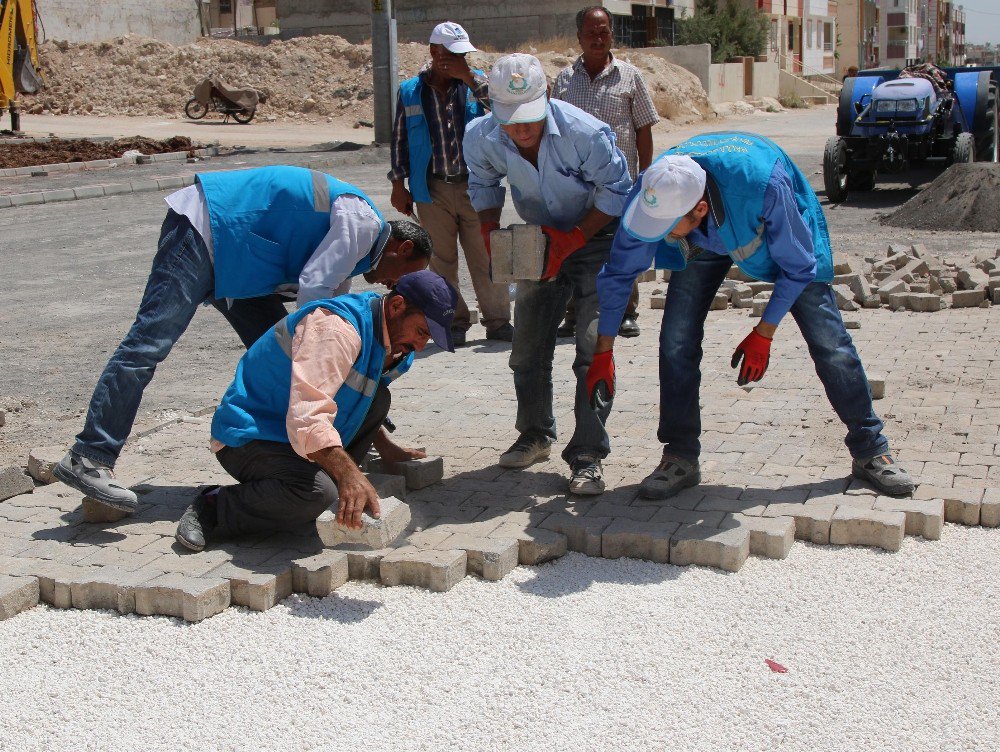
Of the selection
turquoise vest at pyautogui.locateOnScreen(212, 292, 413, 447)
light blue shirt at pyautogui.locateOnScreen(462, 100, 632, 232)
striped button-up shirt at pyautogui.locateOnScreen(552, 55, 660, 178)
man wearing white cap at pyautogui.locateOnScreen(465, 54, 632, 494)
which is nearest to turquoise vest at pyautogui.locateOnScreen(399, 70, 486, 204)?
striped button-up shirt at pyautogui.locateOnScreen(552, 55, 660, 178)

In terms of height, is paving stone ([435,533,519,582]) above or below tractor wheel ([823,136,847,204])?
below

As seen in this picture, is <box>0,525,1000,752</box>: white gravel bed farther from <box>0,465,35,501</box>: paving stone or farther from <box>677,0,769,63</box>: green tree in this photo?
<box>677,0,769,63</box>: green tree

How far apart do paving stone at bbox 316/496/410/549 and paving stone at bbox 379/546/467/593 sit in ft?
0.57

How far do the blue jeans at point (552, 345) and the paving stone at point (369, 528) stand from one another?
115cm

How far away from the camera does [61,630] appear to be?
3.77 m

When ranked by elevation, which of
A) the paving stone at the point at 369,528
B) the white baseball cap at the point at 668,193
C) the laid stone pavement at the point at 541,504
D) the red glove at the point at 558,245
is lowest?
the laid stone pavement at the point at 541,504

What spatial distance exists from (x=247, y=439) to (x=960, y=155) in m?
12.3

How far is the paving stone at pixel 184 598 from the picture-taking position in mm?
3795

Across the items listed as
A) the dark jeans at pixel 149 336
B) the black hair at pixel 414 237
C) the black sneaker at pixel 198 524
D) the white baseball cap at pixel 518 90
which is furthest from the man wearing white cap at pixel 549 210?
the black sneaker at pixel 198 524

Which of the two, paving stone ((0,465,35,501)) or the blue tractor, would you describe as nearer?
paving stone ((0,465,35,501))

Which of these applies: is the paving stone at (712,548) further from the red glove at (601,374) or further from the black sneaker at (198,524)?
the black sneaker at (198,524)

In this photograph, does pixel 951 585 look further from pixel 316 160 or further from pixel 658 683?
pixel 316 160

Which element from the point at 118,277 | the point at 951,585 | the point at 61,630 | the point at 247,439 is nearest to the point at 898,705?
the point at 951,585

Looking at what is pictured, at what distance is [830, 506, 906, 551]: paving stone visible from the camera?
4.23 meters
